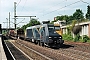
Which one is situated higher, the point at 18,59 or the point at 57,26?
the point at 57,26

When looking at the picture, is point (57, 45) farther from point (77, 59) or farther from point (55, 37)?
point (77, 59)

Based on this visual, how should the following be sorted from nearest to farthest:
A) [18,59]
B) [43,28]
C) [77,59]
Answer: [77,59] < [18,59] < [43,28]

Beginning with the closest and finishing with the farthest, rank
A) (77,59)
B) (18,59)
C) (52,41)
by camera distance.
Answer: (77,59), (18,59), (52,41)

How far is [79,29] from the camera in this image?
173ft

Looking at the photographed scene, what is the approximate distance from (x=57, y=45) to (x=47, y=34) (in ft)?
5.91

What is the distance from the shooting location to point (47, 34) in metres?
29.1

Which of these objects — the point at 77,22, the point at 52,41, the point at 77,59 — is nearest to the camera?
the point at 77,59

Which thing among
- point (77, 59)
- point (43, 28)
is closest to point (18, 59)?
point (77, 59)

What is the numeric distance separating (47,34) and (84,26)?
901 inches

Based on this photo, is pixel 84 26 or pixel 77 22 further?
pixel 77 22

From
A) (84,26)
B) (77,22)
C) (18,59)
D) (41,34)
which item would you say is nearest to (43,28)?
(41,34)

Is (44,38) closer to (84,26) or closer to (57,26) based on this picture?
(57,26)

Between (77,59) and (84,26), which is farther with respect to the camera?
(84,26)

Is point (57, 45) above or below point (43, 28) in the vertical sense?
below
